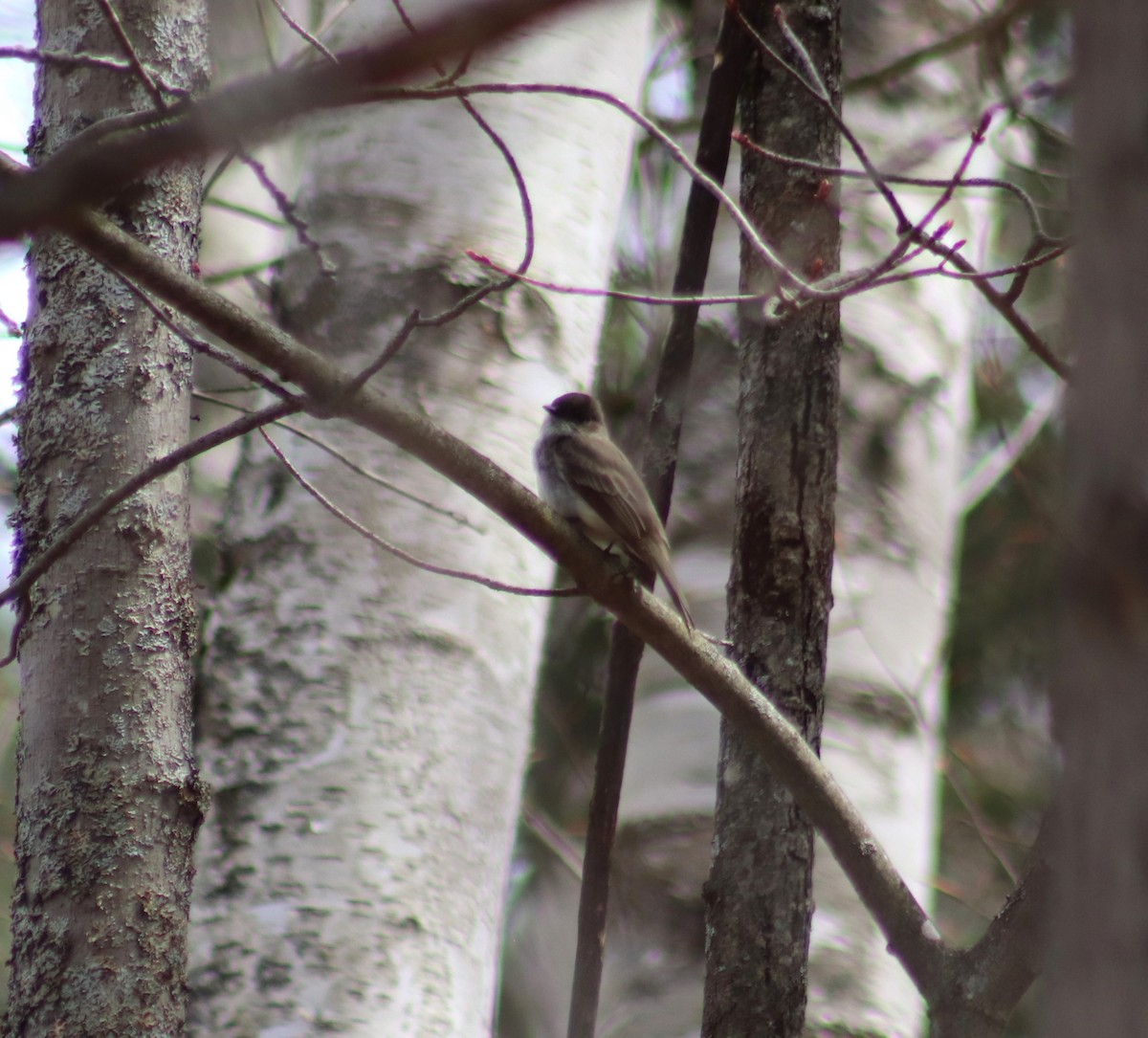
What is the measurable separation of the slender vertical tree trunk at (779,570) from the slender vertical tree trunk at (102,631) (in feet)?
2.67

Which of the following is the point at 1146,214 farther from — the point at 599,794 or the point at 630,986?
the point at 630,986

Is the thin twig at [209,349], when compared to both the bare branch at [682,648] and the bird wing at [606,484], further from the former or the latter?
the bird wing at [606,484]

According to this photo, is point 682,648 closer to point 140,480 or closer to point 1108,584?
point 140,480

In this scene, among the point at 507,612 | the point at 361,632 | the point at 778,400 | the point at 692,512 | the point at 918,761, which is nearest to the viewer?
the point at 778,400

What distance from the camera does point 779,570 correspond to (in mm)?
2229

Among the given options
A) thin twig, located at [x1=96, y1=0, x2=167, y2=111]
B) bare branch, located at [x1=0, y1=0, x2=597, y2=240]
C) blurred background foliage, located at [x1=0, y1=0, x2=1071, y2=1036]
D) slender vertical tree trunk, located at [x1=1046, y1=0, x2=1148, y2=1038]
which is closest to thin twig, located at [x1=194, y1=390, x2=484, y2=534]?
thin twig, located at [x1=96, y1=0, x2=167, y2=111]

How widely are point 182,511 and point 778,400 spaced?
984 mm

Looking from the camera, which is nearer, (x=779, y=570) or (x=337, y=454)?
(x=779, y=570)

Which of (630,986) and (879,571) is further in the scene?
(879,571)

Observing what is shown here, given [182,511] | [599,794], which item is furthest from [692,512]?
[182,511]

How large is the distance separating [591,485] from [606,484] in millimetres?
35

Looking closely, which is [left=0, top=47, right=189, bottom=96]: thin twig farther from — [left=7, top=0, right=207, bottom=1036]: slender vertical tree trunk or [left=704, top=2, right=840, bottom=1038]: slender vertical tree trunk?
[left=704, top=2, right=840, bottom=1038]: slender vertical tree trunk

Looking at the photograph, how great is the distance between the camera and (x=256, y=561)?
308 cm

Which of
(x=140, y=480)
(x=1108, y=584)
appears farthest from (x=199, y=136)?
(x=140, y=480)
